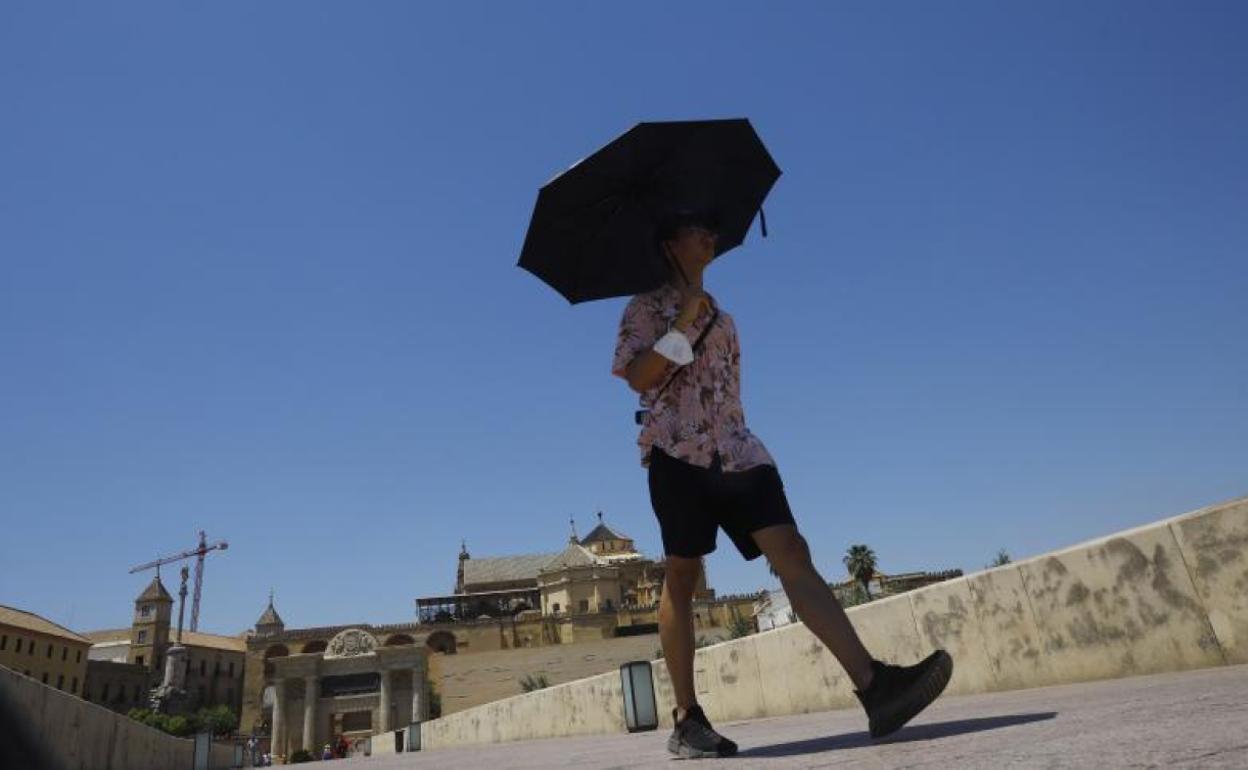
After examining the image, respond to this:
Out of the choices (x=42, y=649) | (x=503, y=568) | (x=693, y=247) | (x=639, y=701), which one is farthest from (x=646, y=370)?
(x=42, y=649)

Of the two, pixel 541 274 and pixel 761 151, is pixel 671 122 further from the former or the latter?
pixel 541 274

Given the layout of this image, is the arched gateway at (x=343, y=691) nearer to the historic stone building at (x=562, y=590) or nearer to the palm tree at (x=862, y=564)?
the historic stone building at (x=562, y=590)

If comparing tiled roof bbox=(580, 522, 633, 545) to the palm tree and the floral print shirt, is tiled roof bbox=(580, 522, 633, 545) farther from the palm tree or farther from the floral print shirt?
the floral print shirt

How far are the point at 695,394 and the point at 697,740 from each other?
1.29m

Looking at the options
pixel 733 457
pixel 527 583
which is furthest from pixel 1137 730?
pixel 527 583

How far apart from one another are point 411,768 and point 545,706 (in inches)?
237

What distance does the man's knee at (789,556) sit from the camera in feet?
8.95

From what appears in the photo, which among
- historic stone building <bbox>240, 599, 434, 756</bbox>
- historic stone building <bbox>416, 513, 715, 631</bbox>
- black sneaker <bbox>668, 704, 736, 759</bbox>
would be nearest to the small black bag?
black sneaker <bbox>668, 704, 736, 759</bbox>

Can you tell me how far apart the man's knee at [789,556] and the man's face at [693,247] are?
1161 mm

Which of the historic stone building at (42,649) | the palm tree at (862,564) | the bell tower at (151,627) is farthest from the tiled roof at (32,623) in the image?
the palm tree at (862,564)

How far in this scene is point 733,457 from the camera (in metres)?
2.87

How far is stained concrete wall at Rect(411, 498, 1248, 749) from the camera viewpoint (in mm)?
3295

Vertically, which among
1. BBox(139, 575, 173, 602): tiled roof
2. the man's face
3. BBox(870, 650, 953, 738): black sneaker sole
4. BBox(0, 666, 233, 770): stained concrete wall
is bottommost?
BBox(870, 650, 953, 738): black sneaker sole

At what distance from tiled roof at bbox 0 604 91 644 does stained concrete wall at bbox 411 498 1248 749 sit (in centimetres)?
8311
